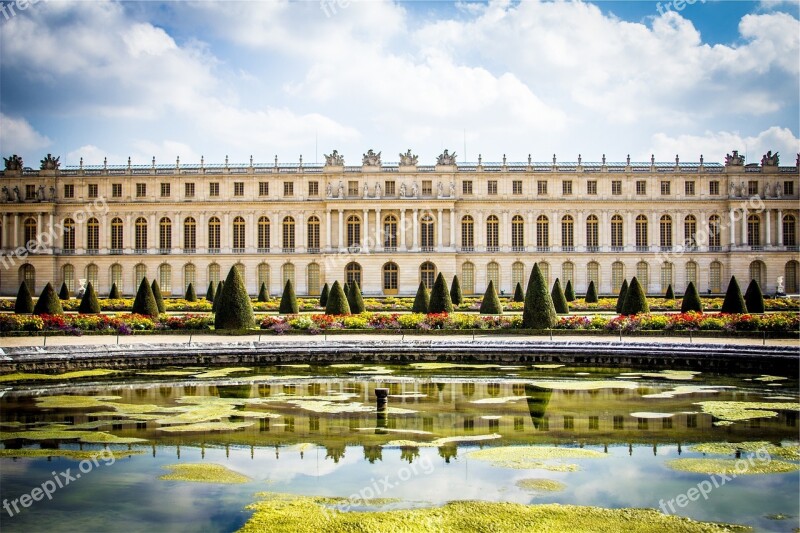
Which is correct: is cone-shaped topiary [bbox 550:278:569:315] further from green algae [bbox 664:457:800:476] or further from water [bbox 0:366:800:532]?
green algae [bbox 664:457:800:476]

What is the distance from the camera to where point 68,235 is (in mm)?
55625

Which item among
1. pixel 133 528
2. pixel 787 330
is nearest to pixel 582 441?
pixel 133 528

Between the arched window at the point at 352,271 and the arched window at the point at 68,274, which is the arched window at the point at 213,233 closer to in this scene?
the arched window at the point at 352,271

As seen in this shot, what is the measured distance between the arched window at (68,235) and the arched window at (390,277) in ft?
70.0

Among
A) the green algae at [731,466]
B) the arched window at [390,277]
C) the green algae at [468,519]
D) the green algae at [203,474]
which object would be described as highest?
the arched window at [390,277]

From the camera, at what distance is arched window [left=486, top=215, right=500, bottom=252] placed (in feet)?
180

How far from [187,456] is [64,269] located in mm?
48663

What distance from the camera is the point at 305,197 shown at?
54875 millimetres

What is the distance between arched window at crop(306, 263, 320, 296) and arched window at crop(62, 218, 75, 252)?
16.2m

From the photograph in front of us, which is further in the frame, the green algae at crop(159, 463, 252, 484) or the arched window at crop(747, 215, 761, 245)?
the arched window at crop(747, 215, 761, 245)

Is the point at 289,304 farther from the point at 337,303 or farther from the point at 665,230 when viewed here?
the point at 665,230

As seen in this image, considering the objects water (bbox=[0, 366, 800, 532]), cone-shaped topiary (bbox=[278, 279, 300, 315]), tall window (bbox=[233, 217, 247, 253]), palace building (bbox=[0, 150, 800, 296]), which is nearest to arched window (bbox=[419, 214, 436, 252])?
palace building (bbox=[0, 150, 800, 296])

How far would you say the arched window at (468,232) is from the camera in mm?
54844

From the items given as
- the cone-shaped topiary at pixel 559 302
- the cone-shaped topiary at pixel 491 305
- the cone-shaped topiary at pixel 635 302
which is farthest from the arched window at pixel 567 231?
the cone-shaped topiary at pixel 635 302
